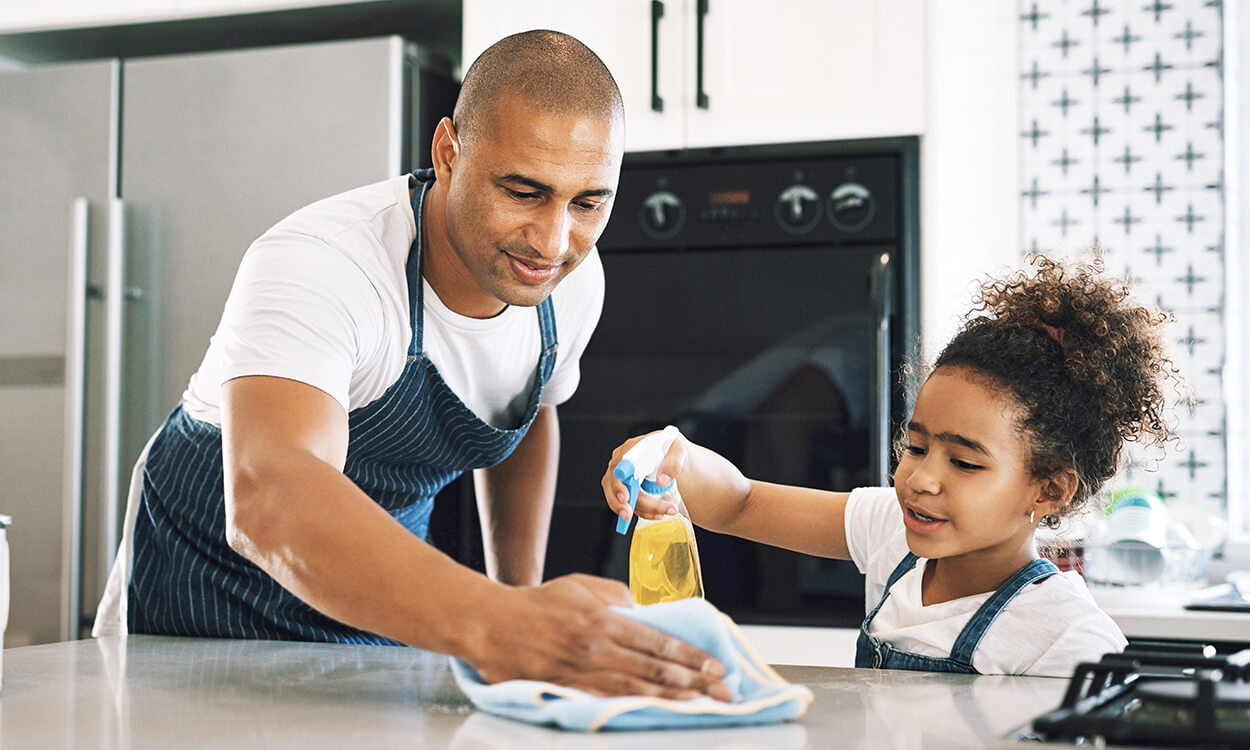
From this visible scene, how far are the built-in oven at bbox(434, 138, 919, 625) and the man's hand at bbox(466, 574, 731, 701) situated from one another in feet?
4.05

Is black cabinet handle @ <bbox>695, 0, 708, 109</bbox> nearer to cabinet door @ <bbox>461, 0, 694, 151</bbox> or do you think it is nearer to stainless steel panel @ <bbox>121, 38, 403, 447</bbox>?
cabinet door @ <bbox>461, 0, 694, 151</bbox>

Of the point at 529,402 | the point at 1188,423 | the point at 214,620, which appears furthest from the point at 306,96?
the point at 1188,423

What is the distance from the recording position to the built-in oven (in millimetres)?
1988

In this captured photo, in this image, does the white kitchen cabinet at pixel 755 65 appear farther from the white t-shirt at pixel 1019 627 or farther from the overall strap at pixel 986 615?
the overall strap at pixel 986 615

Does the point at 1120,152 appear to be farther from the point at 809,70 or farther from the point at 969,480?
the point at 969,480

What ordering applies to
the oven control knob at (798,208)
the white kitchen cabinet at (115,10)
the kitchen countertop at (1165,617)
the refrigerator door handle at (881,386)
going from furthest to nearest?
the white kitchen cabinet at (115,10), the oven control knob at (798,208), the refrigerator door handle at (881,386), the kitchen countertop at (1165,617)

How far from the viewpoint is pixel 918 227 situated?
6.56ft

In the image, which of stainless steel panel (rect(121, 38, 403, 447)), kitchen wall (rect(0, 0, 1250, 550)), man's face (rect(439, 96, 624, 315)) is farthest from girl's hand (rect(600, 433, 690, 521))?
kitchen wall (rect(0, 0, 1250, 550))

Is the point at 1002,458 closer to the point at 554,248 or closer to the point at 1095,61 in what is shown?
the point at 554,248

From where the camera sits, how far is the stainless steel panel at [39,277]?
2.29 meters

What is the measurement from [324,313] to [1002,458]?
0.66 meters

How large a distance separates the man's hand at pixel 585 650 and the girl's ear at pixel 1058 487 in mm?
555

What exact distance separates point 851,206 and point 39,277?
153 cm

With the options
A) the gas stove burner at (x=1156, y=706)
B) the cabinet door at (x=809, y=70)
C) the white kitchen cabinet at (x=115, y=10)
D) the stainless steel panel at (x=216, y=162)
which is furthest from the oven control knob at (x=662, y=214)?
the gas stove burner at (x=1156, y=706)
